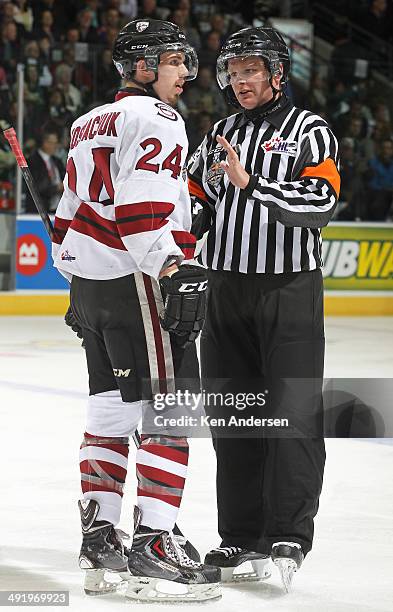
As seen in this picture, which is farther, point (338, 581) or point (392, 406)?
point (392, 406)

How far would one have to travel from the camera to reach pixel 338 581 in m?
2.90

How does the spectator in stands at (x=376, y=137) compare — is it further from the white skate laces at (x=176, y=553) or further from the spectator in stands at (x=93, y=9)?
the white skate laces at (x=176, y=553)

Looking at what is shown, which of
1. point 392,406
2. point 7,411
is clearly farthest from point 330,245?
point 392,406

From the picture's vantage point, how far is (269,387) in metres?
2.97

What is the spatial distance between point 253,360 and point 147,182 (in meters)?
0.60

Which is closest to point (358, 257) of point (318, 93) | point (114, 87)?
point (318, 93)

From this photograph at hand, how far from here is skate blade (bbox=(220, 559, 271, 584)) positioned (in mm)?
2965

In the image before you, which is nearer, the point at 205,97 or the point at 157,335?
the point at 157,335

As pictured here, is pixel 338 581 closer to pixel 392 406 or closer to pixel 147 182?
pixel 147 182

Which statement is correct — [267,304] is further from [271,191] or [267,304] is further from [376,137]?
[376,137]

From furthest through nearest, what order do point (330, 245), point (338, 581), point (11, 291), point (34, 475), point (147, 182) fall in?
point (330, 245) < point (11, 291) < point (34, 475) < point (338, 581) < point (147, 182)

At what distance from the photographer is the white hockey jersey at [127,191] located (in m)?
2.64

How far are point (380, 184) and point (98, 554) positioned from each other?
8.46m

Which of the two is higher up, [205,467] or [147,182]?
[147,182]
